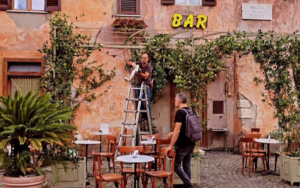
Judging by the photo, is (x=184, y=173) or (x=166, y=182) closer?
(x=184, y=173)

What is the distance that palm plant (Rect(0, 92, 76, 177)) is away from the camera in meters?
6.82

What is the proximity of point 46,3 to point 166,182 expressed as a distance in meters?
7.01

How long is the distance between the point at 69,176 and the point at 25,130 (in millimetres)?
1540

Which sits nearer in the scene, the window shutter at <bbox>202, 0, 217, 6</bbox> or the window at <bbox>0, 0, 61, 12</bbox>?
the window at <bbox>0, 0, 61, 12</bbox>

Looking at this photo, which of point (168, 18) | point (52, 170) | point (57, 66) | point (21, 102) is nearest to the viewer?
point (21, 102)

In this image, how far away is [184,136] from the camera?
710 cm

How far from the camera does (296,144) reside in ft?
30.0

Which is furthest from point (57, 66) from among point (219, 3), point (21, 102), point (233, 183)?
point (219, 3)

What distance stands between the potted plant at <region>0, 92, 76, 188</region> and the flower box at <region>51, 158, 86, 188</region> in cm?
60

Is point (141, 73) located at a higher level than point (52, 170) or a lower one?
higher

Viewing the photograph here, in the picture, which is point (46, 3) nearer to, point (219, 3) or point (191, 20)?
point (191, 20)

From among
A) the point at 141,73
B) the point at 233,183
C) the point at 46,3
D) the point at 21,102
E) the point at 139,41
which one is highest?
the point at 46,3

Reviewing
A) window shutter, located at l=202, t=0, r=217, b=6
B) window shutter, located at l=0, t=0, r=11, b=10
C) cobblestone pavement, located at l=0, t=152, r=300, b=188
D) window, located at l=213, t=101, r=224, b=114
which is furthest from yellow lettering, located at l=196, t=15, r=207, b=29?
window shutter, located at l=0, t=0, r=11, b=10

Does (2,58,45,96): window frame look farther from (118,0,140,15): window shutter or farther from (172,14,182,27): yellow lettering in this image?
(172,14,182,27): yellow lettering
